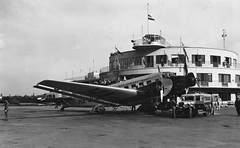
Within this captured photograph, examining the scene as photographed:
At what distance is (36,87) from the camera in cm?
2178

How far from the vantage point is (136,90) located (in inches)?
946

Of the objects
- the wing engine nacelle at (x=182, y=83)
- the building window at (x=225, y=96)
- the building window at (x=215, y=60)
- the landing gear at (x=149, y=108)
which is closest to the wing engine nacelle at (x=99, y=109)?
the landing gear at (x=149, y=108)

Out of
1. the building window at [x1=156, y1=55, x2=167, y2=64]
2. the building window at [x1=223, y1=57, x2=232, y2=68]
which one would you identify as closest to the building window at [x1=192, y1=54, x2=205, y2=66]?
the building window at [x1=223, y1=57, x2=232, y2=68]

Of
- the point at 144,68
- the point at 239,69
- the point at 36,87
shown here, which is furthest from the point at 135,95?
the point at 239,69

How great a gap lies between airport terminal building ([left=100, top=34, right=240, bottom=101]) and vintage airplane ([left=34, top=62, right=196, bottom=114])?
29.8m

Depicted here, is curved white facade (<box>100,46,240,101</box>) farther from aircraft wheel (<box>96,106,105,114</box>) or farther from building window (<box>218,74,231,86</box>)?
aircraft wheel (<box>96,106,105,114</box>)

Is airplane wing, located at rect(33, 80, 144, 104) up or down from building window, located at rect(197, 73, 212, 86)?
down

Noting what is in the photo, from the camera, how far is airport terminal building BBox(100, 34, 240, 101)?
55.5 metres

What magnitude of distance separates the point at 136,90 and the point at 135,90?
15 centimetres

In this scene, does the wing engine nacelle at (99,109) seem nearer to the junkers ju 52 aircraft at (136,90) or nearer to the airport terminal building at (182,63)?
the junkers ju 52 aircraft at (136,90)

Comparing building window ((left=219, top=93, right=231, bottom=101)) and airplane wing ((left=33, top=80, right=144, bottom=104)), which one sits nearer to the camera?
airplane wing ((left=33, top=80, right=144, bottom=104))

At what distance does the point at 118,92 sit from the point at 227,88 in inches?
1694

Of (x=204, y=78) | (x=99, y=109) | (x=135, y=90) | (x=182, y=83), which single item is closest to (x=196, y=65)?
(x=204, y=78)

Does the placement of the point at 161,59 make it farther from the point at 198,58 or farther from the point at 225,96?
the point at 225,96
